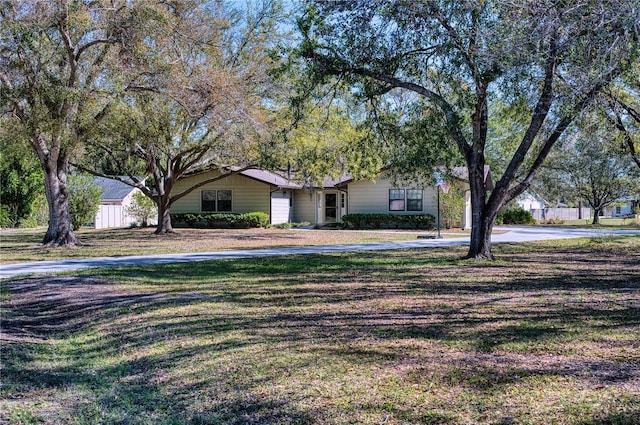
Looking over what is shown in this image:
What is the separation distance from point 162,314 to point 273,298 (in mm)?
1975

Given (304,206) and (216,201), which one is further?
(304,206)

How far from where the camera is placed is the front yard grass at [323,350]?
14.4 ft

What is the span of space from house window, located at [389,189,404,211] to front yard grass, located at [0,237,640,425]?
20583 millimetres

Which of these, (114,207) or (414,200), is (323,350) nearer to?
(414,200)

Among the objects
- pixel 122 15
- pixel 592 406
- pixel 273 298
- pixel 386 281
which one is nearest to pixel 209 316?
pixel 273 298

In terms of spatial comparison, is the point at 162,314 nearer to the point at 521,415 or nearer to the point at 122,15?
the point at 521,415

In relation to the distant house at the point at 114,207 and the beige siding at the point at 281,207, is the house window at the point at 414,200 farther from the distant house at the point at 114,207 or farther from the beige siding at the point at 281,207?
the distant house at the point at 114,207

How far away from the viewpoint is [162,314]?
26.5 ft

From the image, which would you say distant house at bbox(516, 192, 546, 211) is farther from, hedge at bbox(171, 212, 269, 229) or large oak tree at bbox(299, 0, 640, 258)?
large oak tree at bbox(299, 0, 640, 258)

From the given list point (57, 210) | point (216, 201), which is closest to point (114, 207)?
point (216, 201)

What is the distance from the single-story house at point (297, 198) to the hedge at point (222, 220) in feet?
2.90

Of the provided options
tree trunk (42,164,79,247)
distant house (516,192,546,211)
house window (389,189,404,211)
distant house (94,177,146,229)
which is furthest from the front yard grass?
distant house (516,192,546,211)

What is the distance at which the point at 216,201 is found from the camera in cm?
3597

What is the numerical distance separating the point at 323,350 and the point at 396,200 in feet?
87.7
